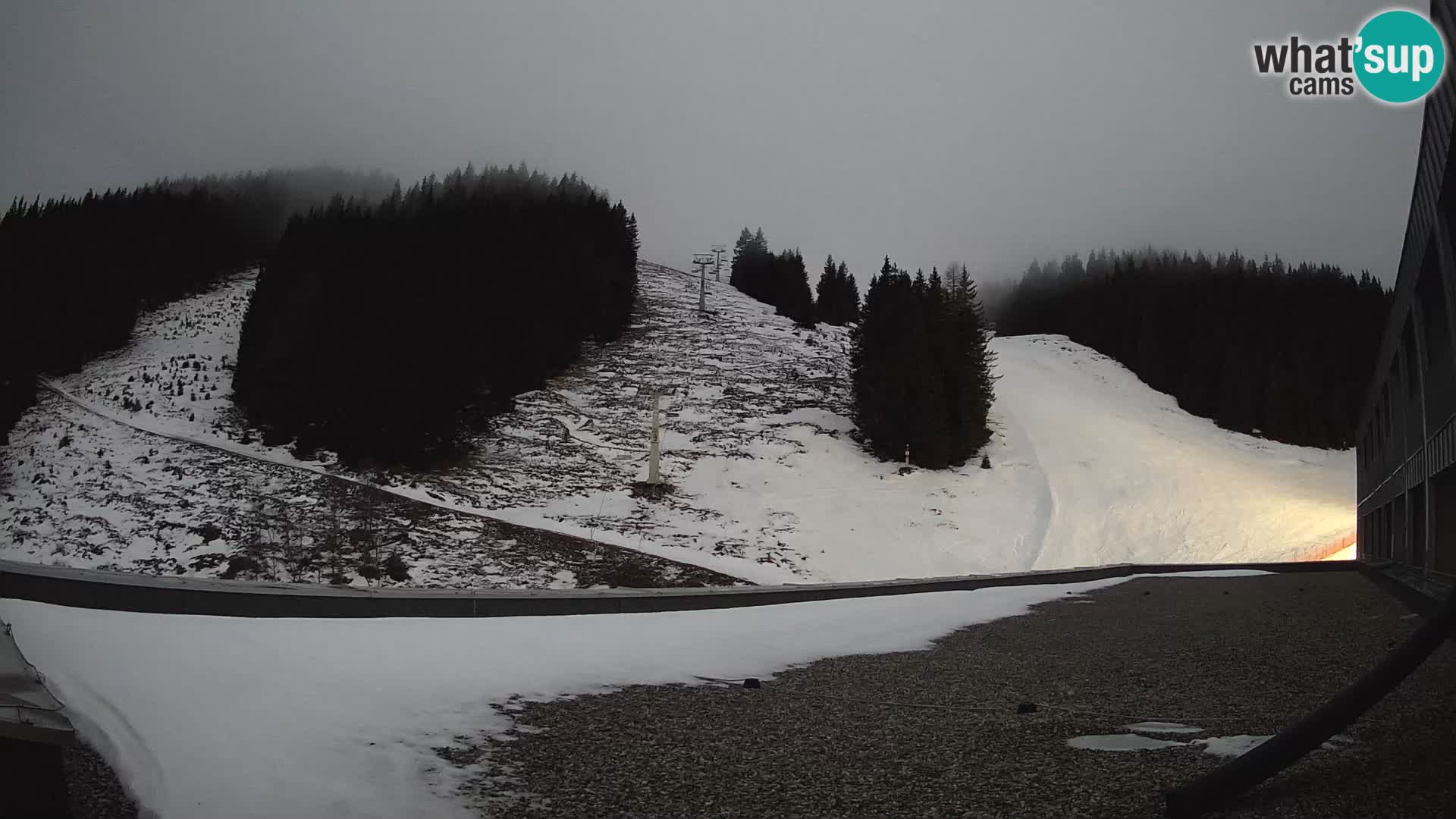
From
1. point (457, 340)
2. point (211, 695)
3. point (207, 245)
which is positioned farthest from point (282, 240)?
point (211, 695)

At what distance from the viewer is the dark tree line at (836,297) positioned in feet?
237

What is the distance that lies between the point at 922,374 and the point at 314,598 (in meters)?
33.1

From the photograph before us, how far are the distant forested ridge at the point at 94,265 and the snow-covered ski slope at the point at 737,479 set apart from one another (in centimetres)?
141

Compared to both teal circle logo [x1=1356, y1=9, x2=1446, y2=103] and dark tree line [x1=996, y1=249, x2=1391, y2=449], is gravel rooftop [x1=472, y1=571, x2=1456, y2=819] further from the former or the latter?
dark tree line [x1=996, y1=249, x2=1391, y2=449]

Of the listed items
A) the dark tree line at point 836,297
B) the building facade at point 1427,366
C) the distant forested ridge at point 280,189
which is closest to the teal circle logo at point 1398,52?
the building facade at point 1427,366

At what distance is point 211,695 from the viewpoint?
3914 millimetres

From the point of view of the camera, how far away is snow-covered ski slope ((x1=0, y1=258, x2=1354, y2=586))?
20.9 m

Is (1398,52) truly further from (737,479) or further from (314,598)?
(737,479)

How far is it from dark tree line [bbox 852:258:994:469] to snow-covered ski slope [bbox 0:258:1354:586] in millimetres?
1232

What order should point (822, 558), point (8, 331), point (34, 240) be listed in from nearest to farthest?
point (34, 240)
point (8, 331)
point (822, 558)

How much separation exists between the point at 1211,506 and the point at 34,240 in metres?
38.1

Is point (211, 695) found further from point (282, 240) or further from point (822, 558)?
point (282, 240)

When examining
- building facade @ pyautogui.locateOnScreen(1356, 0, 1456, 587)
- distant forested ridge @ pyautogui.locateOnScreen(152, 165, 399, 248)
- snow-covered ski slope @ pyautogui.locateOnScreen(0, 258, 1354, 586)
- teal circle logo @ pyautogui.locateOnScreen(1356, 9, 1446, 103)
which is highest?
distant forested ridge @ pyautogui.locateOnScreen(152, 165, 399, 248)

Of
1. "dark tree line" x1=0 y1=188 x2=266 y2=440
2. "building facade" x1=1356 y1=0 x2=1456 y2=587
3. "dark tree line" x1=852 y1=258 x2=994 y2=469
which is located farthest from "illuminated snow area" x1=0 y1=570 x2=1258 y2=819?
"dark tree line" x1=852 y1=258 x2=994 y2=469
